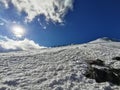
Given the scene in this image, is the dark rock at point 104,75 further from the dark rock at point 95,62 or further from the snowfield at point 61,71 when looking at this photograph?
the dark rock at point 95,62

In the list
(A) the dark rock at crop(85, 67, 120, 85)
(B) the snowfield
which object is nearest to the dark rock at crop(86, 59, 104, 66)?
(B) the snowfield

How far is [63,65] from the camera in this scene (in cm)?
2294

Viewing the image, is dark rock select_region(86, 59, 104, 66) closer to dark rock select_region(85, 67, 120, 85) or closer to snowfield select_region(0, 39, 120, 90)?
snowfield select_region(0, 39, 120, 90)

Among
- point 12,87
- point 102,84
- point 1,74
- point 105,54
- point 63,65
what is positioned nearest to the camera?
point 12,87

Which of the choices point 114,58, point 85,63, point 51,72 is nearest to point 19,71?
point 51,72

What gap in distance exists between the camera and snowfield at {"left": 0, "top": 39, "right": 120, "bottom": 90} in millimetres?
18156

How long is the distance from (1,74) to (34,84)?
12.5 feet

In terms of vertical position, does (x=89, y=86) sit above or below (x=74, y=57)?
below

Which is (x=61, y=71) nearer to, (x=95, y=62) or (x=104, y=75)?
(x=104, y=75)

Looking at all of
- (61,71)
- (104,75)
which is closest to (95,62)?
(104,75)

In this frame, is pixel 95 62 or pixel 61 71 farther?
pixel 95 62

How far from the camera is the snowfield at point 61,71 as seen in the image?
59.6 ft

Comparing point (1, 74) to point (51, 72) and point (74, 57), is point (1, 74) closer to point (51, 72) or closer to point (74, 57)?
point (51, 72)

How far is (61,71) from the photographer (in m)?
21.2
